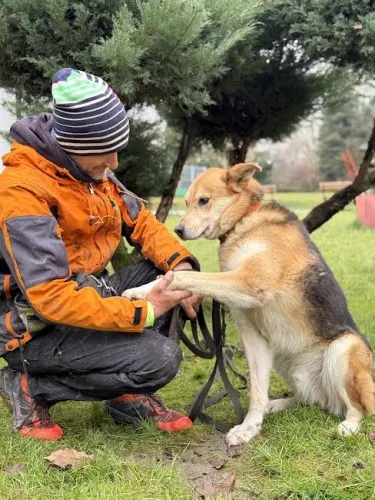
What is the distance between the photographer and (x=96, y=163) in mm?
2781

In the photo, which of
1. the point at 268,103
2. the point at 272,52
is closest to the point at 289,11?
the point at 272,52

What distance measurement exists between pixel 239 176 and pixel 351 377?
131cm

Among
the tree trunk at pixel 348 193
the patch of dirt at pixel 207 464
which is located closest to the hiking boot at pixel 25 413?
the patch of dirt at pixel 207 464

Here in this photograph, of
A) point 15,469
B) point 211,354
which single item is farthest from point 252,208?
point 15,469

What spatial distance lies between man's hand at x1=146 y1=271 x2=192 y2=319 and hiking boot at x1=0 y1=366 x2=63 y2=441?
2.52 feet

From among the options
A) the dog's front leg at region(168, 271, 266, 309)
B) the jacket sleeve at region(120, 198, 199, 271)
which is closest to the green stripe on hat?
the jacket sleeve at region(120, 198, 199, 271)

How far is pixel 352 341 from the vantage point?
310 cm

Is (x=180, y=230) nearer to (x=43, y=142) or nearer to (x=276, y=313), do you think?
(x=276, y=313)

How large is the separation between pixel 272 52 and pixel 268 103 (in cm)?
58

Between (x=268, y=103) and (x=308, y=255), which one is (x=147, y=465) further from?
(x=268, y=103)

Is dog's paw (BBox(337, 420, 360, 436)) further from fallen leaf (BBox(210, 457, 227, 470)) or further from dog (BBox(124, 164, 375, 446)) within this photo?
fallen leaf (BBox(210, 457, 227, 470))

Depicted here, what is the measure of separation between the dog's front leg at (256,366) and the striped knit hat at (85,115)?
50.0 inches

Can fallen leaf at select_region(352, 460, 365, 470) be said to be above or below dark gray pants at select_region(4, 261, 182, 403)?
below

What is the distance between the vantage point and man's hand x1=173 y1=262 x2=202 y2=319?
3.16 m
